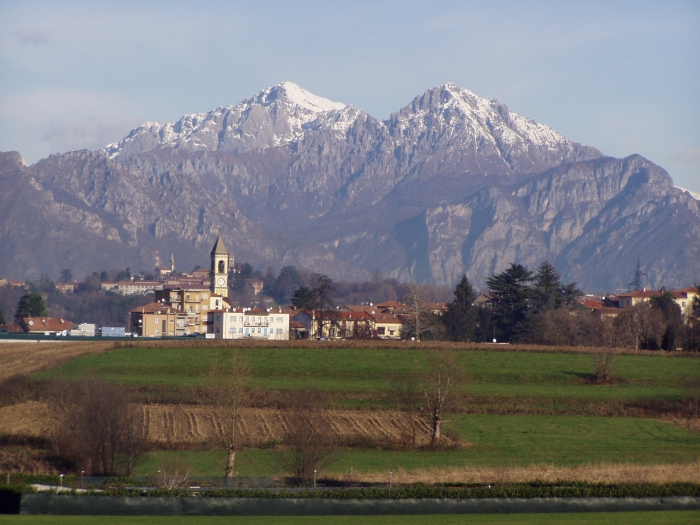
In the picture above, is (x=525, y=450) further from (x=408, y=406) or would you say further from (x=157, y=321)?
(x=157, y=321)

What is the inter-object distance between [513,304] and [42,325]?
5885 centimetres

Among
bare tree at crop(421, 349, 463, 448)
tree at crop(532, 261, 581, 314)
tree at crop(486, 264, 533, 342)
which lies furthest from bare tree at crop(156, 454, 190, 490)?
tree at crop(532, 261, 581, 314)

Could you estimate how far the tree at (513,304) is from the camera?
316 ft

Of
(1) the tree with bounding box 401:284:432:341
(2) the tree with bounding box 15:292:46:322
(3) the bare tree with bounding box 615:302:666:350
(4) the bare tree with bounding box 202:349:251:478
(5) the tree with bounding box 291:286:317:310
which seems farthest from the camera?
(2) the tree with bounding box 15:292:46:322

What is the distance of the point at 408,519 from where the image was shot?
974 inches

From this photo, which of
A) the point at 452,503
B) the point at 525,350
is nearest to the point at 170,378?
the point at 525,350

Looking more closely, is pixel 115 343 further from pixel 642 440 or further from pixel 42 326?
pixel 42 326

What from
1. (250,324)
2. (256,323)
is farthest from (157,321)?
(256,323)

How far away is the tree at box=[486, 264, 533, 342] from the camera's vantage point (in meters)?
96.2

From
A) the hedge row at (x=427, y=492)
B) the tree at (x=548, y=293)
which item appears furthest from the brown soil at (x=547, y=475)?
the tree at (x=548, y=293)

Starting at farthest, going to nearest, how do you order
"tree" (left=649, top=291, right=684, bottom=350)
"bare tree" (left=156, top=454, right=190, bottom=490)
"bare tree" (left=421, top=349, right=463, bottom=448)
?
"tree" (left=649, top=291, right=684, bottom=350) < "bare tree" (left=421, top=349, right=463, bottom=448) < "bare tree" (left=156, top=454, right=190, bottom=490)

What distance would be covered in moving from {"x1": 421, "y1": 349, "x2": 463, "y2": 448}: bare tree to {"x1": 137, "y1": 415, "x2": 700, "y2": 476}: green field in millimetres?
1343

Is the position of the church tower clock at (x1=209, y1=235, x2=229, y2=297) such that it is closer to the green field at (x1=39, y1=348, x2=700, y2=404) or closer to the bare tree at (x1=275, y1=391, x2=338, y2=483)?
the green field at (x1=39, y1=348, x2=700, y2=404)

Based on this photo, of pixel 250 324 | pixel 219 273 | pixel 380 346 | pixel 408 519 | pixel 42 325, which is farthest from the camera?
pixel 219 273
